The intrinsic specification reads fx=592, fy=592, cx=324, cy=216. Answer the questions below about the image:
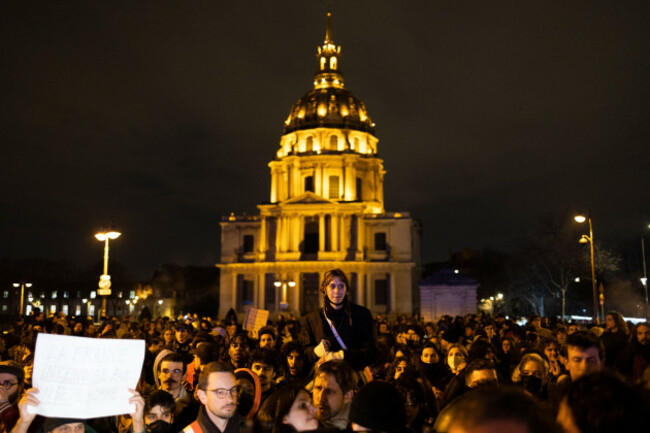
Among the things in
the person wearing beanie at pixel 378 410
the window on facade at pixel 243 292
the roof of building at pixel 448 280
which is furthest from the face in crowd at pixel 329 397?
the window on facade at pixel 243 292

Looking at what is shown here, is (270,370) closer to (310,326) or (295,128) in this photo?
(310,326)

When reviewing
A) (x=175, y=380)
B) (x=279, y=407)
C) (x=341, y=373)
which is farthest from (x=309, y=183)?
(x=279, y=407)

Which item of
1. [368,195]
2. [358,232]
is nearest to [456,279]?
[358,232]

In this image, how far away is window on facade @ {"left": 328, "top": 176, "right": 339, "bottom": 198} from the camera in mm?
74625

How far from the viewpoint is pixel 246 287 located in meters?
69.9

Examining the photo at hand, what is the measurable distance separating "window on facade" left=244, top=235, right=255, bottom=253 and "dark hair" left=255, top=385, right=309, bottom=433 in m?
67.9

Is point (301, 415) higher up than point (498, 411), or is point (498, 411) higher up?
point (498, 411)

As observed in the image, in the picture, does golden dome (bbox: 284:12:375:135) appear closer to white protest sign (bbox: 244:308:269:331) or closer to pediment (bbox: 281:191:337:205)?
pediment (bbox: 281:191:337:205)

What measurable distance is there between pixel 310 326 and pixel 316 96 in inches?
3070

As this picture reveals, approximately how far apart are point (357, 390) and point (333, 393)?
0.24 meters

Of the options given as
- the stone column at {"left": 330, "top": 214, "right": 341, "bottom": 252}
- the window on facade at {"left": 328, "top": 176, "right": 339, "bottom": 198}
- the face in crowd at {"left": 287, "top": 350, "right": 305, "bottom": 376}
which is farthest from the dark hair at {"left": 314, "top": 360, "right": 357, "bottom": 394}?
the window on facade at {"left": 328, "top": 176, "right": 339, "bottom": 198}

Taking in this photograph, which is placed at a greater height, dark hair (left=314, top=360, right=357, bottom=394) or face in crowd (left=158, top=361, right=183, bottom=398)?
dark hair (left=314, top=360, right=357, bottom=394)

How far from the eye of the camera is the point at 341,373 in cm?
516

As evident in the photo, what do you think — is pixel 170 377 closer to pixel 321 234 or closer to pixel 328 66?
pixel 321 234
